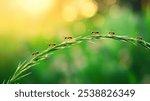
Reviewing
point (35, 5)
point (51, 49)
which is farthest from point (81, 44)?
point (35, 5)

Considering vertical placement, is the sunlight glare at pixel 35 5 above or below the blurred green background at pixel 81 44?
above

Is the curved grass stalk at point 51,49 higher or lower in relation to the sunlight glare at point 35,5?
lower

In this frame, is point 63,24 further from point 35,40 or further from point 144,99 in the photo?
point 144,99

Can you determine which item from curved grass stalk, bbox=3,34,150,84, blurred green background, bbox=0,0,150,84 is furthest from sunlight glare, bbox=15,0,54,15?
curved grass stalk, bbox=3,34,150,84

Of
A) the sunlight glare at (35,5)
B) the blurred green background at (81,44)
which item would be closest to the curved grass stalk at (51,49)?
the blurred green background at (81,44)

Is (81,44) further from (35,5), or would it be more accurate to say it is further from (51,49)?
(35,5)

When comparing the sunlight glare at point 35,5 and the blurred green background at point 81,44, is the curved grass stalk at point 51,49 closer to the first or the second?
the blurred green background at point 81,44

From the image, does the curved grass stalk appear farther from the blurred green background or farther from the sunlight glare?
the sunlight glare

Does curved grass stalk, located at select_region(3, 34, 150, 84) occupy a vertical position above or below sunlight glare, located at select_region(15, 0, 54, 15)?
below

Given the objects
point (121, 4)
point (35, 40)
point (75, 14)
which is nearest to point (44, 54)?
point (35, 40)
